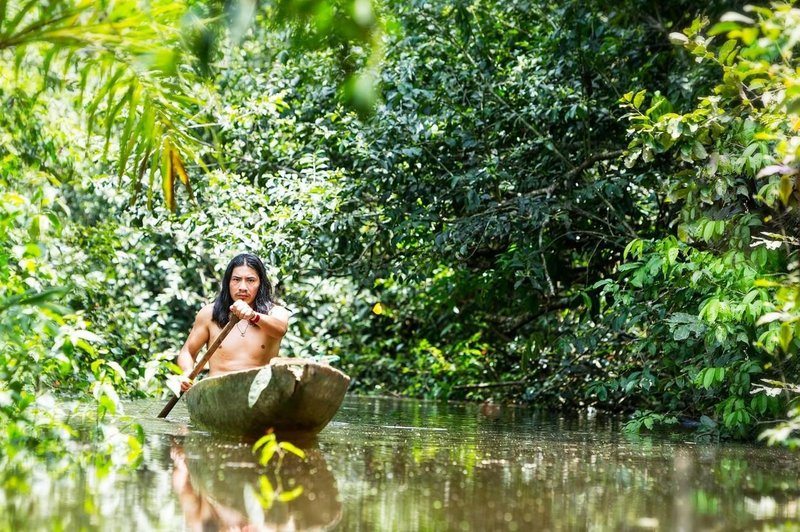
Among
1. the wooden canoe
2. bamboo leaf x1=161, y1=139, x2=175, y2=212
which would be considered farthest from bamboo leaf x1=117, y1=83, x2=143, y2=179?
the wooden canoe

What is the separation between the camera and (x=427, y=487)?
4586 millimetres

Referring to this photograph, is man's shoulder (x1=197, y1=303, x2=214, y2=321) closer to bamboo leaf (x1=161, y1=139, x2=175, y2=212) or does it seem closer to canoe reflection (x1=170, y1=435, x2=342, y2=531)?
bamboo leaf (x1=161, y1=139, x2=175, y2=212)

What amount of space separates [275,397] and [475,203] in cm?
418

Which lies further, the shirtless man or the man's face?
the man's face

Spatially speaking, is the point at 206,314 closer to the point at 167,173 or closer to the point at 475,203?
the point at 167,173

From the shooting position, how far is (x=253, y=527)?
3.54 m

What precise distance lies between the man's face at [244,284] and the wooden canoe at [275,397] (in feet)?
4.24

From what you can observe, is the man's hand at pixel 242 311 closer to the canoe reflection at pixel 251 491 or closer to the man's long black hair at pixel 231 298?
the man's long black hair at pixel 231 298

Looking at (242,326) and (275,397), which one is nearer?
(275,397)

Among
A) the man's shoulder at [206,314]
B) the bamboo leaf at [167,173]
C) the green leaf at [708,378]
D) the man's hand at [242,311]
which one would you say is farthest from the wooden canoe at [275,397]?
the green leaf at [708,378]

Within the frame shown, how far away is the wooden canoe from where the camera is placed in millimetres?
6062

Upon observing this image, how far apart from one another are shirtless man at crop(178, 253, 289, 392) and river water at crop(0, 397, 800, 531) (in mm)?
571

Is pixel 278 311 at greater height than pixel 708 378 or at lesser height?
greater

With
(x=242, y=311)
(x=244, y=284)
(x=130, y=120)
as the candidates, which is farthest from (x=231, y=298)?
(x=130, y=120)
